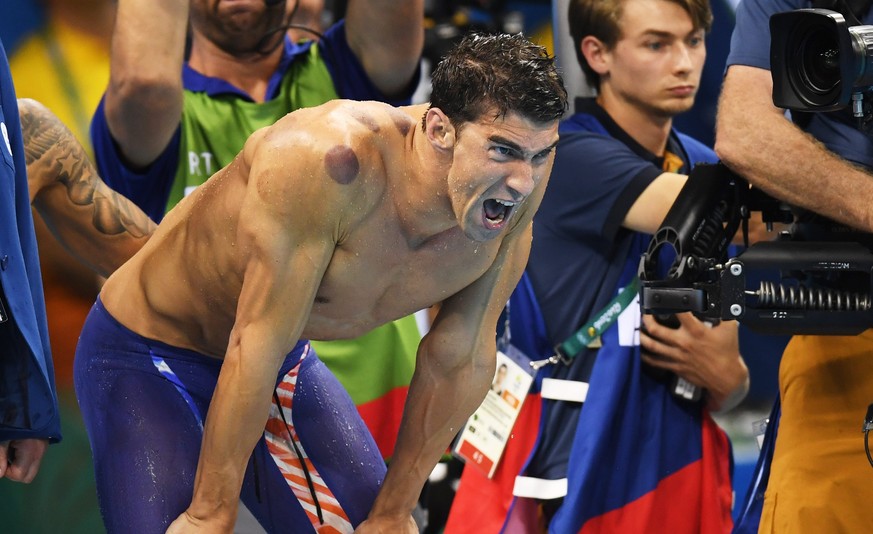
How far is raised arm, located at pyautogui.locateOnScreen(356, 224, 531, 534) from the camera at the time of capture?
8.02 feet

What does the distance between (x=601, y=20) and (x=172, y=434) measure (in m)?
1.71

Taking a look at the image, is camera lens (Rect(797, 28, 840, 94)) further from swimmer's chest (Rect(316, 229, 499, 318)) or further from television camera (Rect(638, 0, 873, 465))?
swimmer's chest (Rect(316, 229, 499, 318))

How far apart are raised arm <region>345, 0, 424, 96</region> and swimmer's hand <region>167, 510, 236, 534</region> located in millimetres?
1565

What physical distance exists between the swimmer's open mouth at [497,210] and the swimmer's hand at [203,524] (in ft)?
2.32

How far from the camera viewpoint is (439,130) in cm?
220

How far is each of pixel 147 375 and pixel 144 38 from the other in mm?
996

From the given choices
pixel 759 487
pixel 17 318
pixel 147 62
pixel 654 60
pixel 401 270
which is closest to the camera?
pixel 401 270

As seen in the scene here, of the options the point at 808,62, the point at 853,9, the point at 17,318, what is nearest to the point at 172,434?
the point at 17,318

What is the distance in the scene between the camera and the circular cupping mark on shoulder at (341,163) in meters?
2.20

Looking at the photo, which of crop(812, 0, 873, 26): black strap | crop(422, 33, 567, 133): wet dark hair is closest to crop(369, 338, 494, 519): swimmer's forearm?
crop(422, 33, 567, 133): wet dark hair

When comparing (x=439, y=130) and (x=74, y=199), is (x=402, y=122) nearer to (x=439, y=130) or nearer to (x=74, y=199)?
(x=439, y=130)

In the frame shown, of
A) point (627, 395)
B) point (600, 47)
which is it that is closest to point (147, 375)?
point (627, 395)

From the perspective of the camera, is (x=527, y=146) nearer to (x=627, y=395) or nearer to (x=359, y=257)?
(x=359, y=257)

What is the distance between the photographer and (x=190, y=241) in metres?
2.47
